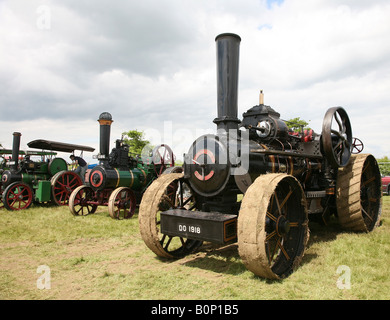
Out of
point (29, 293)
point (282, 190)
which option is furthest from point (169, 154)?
point (29, 293)

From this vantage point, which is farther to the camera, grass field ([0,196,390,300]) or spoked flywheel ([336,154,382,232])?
spoked flywheel ([336,154,382,232])

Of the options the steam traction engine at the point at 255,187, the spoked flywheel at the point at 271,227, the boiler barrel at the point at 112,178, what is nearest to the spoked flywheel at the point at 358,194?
the steam traction engine at the point at 255,187

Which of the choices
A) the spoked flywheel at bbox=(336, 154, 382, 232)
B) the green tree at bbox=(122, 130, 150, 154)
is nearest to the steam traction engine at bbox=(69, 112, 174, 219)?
the spoked flywheel at bbox=(336, 154, 382, 232)

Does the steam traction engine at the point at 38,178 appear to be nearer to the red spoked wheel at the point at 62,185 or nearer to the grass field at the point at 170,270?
the red spoked wheel at the point at 62,185

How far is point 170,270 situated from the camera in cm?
355

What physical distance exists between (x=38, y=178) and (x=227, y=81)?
9307mm

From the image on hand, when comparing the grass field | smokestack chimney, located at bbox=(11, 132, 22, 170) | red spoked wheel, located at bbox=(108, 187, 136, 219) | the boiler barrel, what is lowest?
the grass field

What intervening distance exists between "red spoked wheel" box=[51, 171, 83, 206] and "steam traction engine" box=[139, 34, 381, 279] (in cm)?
686

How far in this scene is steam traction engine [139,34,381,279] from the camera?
3115mm

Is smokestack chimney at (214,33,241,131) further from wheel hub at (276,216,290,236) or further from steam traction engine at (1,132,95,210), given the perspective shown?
steam traction engine at (1,132,95,210)

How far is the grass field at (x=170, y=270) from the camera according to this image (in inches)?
113

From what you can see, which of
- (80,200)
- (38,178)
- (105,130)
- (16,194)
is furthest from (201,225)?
(38,178)

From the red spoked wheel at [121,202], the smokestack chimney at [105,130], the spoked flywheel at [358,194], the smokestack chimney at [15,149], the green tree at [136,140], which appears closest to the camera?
the spoked flywheel at [358,194]

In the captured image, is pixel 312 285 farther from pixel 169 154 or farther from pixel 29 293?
pixel 169 154
